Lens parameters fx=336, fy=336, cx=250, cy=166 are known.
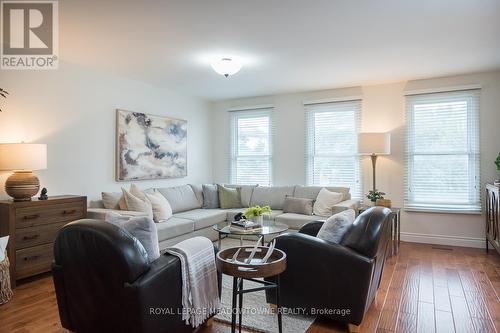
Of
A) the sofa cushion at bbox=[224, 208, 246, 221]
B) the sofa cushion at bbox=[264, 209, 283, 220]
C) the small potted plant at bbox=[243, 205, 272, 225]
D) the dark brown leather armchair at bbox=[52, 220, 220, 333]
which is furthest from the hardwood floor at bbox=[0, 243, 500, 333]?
the sofa cushion at bbox=[224, 208, 246, 221]

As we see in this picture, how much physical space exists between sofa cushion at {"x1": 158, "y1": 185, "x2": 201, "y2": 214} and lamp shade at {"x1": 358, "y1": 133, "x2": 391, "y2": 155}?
2670 millimetres

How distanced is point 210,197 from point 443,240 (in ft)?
11.6

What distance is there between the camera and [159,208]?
429cm

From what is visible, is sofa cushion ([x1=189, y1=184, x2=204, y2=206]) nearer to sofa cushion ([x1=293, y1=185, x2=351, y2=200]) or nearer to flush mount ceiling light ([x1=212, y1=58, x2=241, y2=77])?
sofa cushion ([x1=293, y1=185, x2=351, y2=200])

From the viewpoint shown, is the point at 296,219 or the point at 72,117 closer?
the point at 72,117

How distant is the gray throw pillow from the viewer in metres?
5.50

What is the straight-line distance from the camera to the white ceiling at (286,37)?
2.62 meters

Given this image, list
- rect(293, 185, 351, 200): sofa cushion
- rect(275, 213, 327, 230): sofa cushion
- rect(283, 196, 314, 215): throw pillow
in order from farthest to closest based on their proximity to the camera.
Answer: rect(293, 185, 351, 200): sofa cushion → rect(283, 196, 314, 215): throw pillow → rect(275, 213, 327, 230): sofa cushion

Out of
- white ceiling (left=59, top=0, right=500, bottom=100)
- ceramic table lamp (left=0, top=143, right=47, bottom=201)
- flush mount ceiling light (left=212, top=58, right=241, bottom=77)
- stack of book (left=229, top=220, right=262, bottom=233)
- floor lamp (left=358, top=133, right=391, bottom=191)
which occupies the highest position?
white ceiling (left=59, top=0, right=500, bottom=100)

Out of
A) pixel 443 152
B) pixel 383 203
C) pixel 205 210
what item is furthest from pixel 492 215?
pixel 205 210

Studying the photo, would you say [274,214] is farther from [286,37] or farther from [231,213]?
[286,37]

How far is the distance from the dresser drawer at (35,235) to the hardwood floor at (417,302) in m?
0.41

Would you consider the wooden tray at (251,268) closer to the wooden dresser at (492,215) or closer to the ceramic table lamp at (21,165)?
the ceramic table lamp at (21,165)

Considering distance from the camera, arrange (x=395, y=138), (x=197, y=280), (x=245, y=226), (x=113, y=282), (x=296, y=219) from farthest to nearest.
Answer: (x=395, y=138)
(x=296, y=219)
(x=245, y=226)
(x=197, y=280)
(x=113, y=282)
